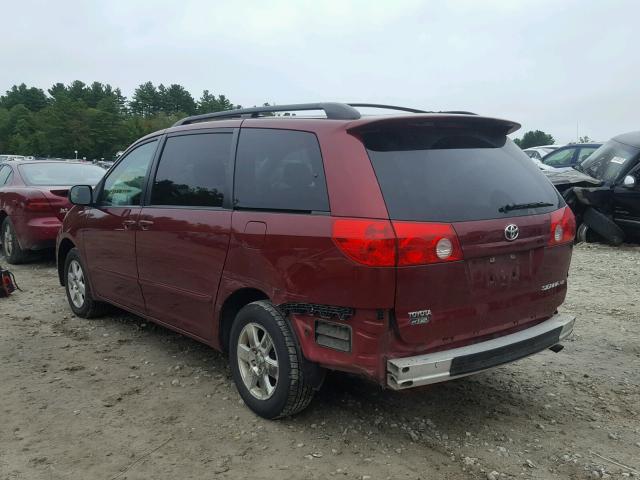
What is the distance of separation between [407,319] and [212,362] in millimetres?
2104

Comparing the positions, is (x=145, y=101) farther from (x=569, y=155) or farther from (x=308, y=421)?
(x=308, y=421)

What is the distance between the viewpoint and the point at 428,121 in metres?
3.17

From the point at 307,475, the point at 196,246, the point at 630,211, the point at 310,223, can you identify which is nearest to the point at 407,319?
the point at 310,223

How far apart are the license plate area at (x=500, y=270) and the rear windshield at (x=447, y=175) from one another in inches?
9.1

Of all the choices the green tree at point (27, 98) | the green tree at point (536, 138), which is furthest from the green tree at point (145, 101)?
the green tree at point (536, 138)

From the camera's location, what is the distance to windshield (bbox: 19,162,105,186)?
8.38 meters

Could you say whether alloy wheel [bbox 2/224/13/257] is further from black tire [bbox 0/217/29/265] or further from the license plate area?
the license plate area

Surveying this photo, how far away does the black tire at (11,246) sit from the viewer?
8297 mm

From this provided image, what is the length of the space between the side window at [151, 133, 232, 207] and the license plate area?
167cm

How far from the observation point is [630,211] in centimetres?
914

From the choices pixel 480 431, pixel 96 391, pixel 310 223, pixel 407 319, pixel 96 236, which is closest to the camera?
pixel 407 319

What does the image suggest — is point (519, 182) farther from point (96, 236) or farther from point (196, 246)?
point (96, 236)

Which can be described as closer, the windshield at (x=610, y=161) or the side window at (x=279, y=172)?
the side window at (x=279, y=172)

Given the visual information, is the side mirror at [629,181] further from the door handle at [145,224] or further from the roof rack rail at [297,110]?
the door handle at [145,224]
